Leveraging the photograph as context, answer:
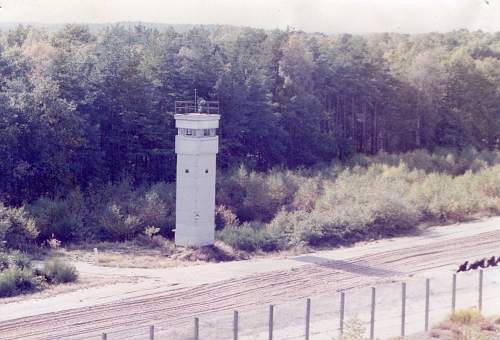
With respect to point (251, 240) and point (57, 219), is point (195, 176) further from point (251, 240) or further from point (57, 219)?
point (57, 219)

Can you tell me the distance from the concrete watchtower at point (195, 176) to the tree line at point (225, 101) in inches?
480

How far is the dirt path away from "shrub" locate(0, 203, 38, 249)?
5471 millimetres

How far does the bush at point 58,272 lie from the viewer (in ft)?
109

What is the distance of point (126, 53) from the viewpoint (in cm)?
5756

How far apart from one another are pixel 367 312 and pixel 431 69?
5742 cm

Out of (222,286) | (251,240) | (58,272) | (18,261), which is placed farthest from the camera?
(251,240)

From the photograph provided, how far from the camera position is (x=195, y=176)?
1554 inches

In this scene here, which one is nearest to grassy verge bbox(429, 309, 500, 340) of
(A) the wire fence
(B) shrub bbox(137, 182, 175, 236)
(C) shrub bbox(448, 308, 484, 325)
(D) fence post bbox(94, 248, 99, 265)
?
(C) shrub bbox(448, 308, 484, 325)

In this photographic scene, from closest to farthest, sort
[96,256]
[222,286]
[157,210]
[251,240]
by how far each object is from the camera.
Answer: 1. [222,286]
2. [96,256]
3. [251,240]
4. [157,210]

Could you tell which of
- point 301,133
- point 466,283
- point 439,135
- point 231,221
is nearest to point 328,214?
point 231,221

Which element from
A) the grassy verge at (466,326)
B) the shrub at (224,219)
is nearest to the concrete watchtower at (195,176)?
the shrub at (224,219)

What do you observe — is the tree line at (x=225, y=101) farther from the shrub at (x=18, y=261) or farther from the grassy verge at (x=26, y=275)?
the grassy verge at (x=26, y=275)

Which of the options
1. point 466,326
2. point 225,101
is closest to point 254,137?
point 225,101

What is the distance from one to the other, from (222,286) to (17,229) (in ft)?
45.7
